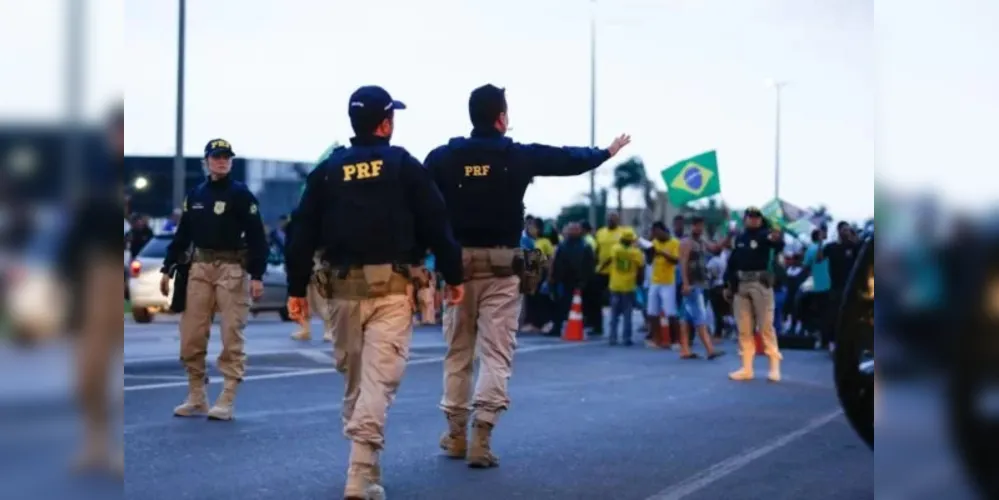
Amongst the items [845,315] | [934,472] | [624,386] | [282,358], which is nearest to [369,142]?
[845,315]

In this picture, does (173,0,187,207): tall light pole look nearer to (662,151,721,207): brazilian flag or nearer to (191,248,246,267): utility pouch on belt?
(662,151,721,207): brazilian flag

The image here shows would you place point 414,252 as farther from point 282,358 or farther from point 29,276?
point 282,358

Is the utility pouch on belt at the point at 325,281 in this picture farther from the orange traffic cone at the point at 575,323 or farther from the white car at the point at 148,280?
the white car at the point at 148,280

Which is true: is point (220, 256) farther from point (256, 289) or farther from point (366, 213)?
point (366, 213)

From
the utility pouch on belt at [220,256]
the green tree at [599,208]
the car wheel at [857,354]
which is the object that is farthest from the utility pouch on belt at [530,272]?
the green tree at [599,208]

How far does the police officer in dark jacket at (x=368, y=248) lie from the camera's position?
20.2 ft

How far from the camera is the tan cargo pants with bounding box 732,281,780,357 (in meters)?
13.8

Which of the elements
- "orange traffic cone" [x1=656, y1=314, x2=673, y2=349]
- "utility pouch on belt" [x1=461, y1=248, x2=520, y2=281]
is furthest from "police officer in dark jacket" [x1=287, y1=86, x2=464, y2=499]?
"orange traffic cone" [x1=656, y1=314, x2=673, y2=349]

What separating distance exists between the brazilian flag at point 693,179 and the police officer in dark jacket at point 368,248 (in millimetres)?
14097

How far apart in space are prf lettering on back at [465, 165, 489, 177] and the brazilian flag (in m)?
12.8

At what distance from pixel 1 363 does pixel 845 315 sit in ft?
5.63

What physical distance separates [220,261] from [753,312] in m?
6.29

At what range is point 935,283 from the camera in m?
2.18

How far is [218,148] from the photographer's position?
30.5 ft
